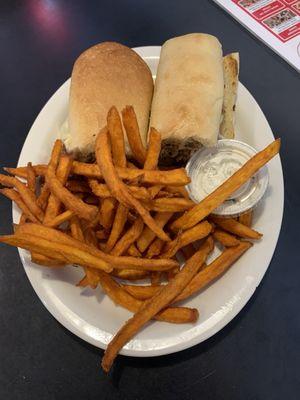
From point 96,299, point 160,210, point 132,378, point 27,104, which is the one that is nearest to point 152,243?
point 160,210

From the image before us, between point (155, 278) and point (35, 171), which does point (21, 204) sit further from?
point (155, 278)

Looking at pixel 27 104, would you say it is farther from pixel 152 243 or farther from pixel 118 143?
pixel 152 243

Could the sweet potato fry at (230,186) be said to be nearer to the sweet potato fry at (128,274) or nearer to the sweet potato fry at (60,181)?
the sweet potato fry at (128,274)

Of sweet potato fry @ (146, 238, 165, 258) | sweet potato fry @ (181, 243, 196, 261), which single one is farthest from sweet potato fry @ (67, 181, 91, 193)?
sweet potato fry @ (181, 243, 196, 261)

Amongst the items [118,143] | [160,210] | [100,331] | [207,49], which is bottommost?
[100,331]

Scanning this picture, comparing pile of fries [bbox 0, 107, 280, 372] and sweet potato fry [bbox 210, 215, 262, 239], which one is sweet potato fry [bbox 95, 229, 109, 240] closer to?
pile of fries [bbox 0, 107, 280, 372]

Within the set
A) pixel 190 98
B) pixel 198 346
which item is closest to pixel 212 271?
pixel 198 346
